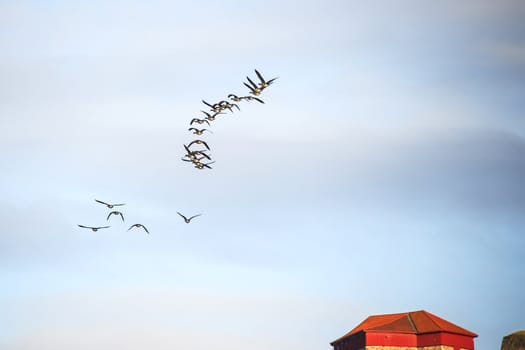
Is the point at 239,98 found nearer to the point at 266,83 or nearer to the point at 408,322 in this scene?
the point at 266,83

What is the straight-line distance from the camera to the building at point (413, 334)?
13212 centimetres

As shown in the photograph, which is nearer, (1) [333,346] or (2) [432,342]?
(2) [432,342]

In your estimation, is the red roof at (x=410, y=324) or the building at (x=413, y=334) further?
the red roof at (x=410, y=324)

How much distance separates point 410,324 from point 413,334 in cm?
193

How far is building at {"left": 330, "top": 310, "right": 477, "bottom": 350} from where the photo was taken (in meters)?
132

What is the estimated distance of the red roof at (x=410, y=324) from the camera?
134 meters

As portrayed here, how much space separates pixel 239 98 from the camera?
312 feet

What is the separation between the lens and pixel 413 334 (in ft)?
441

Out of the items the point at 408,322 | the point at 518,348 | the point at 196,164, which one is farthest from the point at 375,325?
the point at 196,164

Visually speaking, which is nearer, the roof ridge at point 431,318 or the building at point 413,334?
the building at point 413,334

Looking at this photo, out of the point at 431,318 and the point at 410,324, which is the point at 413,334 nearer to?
the point at 410,324

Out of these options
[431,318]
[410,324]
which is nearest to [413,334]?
[410,324]

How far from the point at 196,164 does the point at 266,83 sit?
9.84m

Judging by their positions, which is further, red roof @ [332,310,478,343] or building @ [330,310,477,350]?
red roof @ [332,310,478,343]
